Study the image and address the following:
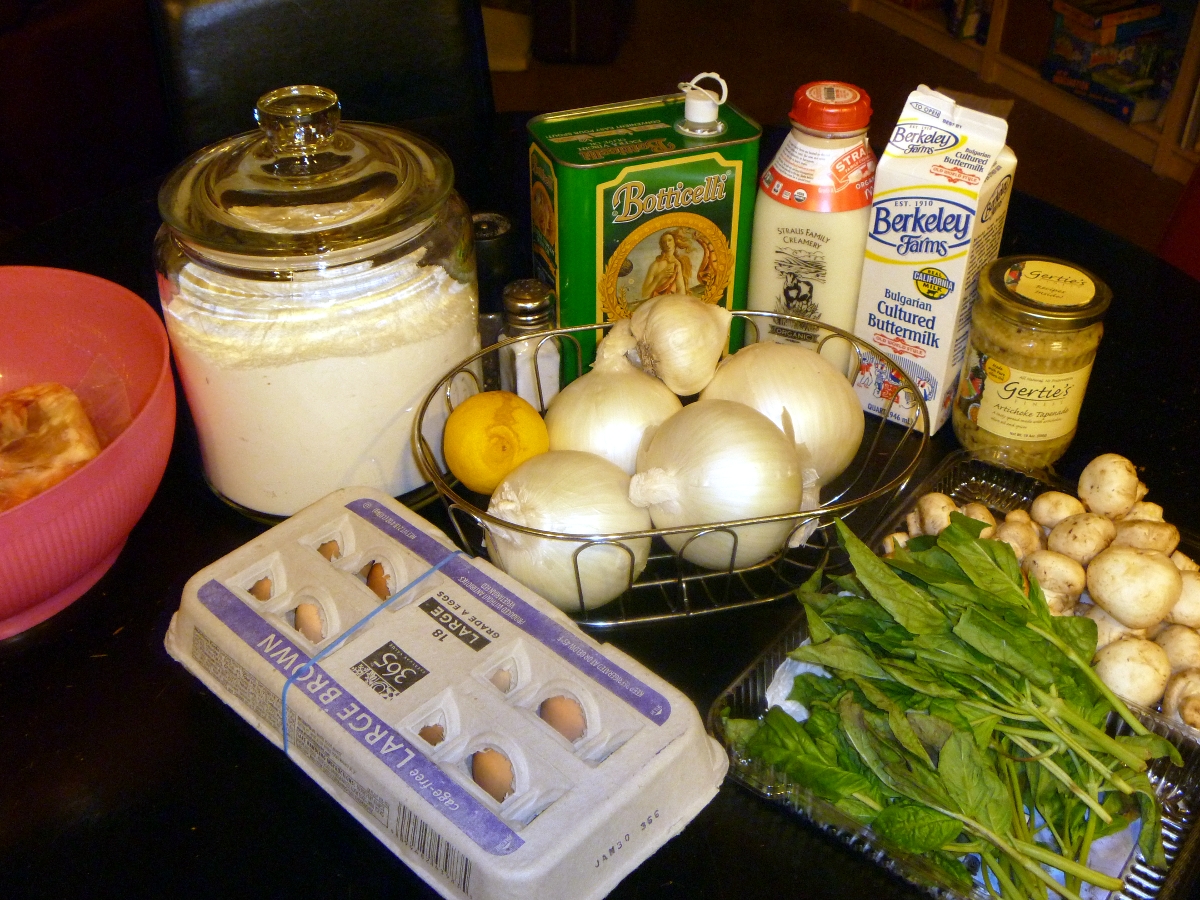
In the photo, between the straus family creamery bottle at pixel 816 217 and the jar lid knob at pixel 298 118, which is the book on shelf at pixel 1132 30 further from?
the jar lid knob at pixel 298 118

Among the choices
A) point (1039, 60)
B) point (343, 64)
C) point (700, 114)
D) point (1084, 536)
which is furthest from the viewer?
point (1039, 60)

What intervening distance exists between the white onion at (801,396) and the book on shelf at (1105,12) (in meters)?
2.49

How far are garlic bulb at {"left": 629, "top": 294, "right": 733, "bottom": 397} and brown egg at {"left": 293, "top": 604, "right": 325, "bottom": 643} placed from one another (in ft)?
1.11

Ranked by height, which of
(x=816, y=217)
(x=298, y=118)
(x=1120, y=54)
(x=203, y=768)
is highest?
(x=298, y=118)

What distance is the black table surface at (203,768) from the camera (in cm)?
66

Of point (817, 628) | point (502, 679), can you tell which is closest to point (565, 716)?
point (502, 679)

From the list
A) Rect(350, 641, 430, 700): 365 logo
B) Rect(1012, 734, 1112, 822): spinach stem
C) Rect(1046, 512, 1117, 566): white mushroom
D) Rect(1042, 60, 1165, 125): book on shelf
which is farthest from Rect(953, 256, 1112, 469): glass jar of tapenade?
Rect(1042, 60, 1165, 125): book on shelf

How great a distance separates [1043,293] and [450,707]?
58 centimetres

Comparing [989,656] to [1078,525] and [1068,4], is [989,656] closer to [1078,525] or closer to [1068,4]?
[1078,525]

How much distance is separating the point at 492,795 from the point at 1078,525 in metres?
0.51

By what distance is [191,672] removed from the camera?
79cm

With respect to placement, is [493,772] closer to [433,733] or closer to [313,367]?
[433,733]

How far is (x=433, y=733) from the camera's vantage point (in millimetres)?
668

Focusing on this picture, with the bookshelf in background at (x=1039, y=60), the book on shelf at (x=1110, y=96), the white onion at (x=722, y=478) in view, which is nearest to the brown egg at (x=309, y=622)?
the white onion at (x=722, y=478)
